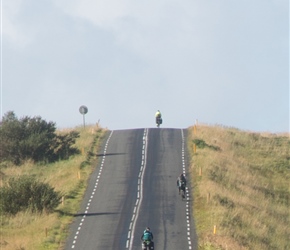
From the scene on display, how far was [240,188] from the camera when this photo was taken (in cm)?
6419

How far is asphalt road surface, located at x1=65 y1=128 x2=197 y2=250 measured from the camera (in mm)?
48938

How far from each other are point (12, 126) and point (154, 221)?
32.5 metres

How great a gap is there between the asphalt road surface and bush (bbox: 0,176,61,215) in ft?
7.28

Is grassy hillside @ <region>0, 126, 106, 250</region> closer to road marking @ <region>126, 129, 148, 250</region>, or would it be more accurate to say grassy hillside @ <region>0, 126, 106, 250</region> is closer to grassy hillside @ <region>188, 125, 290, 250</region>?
road marking @ <region>126, 129, 148, 250</region>

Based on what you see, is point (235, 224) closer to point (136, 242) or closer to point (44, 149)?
point (136, 242)

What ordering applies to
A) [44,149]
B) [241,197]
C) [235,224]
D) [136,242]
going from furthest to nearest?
[44,149] → [241,197] → [235,224] → [136,242]

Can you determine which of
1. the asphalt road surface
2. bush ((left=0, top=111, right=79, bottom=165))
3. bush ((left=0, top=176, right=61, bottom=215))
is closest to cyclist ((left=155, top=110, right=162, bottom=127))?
the asphalt road surface

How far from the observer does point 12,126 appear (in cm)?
8200

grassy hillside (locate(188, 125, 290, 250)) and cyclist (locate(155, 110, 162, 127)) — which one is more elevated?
cyclist (locate(155, 110, 162, 127))

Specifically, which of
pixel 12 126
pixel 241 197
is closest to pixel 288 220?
pixel 241 197

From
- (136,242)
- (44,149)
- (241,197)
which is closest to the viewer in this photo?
(136,242)

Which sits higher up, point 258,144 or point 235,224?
point 258,144

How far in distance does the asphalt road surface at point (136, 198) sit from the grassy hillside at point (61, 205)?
750 mm

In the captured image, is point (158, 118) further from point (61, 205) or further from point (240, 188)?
point (61, 205)
